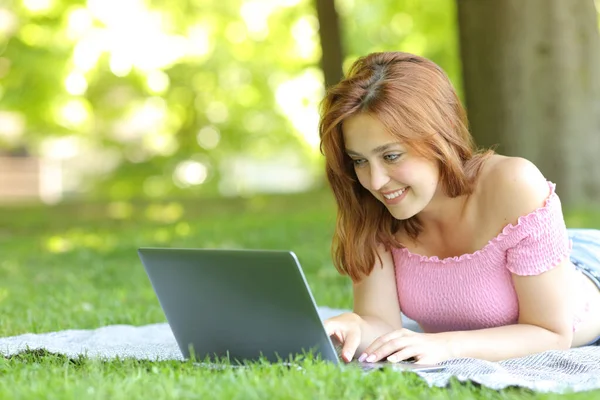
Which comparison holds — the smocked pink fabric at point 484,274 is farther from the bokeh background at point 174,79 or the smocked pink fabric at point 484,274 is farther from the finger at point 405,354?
the bokeh background at point 174,79

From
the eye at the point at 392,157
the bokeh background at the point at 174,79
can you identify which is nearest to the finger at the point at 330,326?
the eye at the point at 392,157

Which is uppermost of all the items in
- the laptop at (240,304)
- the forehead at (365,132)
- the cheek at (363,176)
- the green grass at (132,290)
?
the forehead at (365,132)

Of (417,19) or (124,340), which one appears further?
(417,19)

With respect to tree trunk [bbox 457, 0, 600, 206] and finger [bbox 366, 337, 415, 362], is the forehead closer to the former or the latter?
finger [bbox 366, 337, 415, 362]

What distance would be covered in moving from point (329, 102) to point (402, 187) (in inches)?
16.4

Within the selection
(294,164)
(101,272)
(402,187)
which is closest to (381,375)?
(402,187)

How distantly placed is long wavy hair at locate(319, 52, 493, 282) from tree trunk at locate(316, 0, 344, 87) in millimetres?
8937

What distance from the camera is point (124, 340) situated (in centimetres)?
382

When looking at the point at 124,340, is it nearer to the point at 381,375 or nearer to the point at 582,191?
the point at 381,375

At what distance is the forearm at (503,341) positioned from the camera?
9.55 ft

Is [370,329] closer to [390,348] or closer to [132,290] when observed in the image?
[390,348]

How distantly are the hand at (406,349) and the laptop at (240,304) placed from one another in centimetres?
3

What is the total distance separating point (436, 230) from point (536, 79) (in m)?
4.93

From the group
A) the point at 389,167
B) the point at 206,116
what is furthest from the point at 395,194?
the point at 206,116
